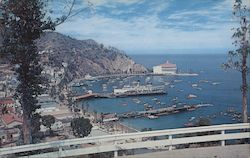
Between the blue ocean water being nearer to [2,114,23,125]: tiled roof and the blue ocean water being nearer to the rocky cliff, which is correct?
the rocky cliff

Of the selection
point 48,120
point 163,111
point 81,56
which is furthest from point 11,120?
point 163,111

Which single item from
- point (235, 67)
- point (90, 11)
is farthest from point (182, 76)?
point (90, 11)

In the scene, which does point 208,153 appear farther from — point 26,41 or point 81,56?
point 81,56

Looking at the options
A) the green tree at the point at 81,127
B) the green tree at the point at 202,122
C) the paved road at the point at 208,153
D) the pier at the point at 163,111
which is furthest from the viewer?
the pier at the point at 163,111

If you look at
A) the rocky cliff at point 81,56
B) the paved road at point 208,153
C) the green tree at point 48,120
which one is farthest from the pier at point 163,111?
the paved road at point 208,153

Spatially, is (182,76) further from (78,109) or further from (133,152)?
(133,152)

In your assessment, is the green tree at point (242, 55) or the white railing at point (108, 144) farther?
the green tree at point (242, 55)

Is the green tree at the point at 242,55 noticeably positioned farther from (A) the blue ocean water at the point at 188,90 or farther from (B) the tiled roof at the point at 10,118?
(B) the tiled roof at the point at 10,118

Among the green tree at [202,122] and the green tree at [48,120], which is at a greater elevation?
the green tree at [48,120]
